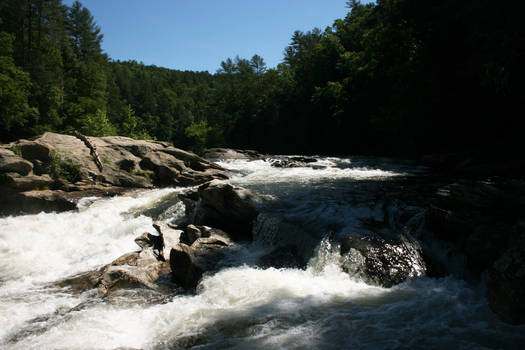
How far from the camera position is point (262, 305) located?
4.64m

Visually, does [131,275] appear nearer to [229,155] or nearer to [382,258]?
[382,258]

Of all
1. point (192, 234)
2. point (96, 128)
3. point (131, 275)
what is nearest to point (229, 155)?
point (96, 128)

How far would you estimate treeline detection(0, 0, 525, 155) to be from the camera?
43.7 feet

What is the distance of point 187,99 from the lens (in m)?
102

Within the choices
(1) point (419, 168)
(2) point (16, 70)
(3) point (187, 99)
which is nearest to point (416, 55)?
(1) point (419, 168)

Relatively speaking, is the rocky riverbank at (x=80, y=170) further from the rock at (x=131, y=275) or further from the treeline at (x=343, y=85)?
the treeline at (x=343, y=85)

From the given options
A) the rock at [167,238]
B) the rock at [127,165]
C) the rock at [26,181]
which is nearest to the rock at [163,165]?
the rock at [127,165]

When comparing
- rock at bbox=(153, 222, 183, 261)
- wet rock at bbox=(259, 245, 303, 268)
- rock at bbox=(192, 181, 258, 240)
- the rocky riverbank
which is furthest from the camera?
the rocky riverbank

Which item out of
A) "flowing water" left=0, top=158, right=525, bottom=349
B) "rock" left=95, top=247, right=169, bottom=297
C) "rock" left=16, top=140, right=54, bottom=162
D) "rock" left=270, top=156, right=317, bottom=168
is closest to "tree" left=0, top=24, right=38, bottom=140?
"rock" left=16, top=140, right=54, bottom=162

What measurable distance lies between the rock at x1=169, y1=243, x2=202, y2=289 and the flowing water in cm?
28

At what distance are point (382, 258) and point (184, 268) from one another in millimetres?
3698

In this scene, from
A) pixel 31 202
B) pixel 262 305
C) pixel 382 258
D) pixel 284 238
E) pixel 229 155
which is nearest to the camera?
pixel 262 305

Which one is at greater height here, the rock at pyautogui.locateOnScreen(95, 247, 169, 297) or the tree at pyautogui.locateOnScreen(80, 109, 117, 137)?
the tree at pyautogui.locateOnScreen(80, 109, 117, 137)

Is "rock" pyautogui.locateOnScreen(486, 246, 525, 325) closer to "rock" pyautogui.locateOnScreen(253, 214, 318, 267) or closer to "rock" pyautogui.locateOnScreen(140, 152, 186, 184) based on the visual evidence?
"rock" pyautogui.locateOnScreen(253, 214, 318, 267)
